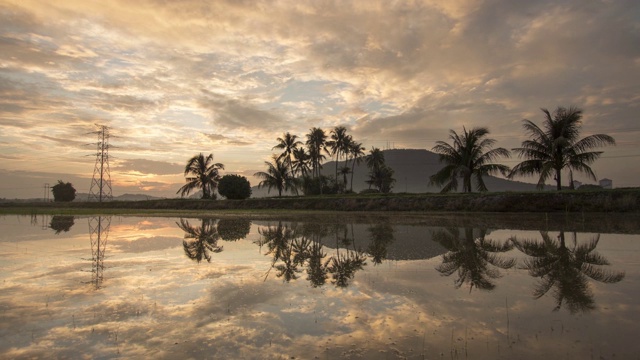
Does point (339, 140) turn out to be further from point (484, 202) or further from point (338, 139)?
point (484, 202)

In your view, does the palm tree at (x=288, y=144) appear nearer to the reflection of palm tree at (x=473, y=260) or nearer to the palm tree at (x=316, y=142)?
the palm tree at (x=316, y=142)

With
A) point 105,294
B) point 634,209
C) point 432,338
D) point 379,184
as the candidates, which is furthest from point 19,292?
point 379,184

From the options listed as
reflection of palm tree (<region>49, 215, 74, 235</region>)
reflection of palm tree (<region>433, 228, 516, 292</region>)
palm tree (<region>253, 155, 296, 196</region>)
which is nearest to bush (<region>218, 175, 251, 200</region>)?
palm tree (<region>253, 155, 296, 196</region>)

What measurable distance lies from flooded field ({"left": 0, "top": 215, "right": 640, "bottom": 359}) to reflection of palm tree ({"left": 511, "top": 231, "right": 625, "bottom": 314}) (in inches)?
A: 1.7

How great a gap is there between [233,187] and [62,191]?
1988 inches

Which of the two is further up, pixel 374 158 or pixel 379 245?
pixel 374 158

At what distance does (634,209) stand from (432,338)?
2620 centimetres

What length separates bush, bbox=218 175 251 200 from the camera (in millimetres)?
54188

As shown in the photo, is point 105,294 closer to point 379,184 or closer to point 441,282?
point 441,282

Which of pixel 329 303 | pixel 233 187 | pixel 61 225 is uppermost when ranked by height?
pixel 233 187

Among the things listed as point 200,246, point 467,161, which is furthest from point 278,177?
point 200,246

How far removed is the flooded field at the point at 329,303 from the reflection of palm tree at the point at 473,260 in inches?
2.2

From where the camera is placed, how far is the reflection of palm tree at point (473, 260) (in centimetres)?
755

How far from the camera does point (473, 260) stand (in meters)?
9.52
